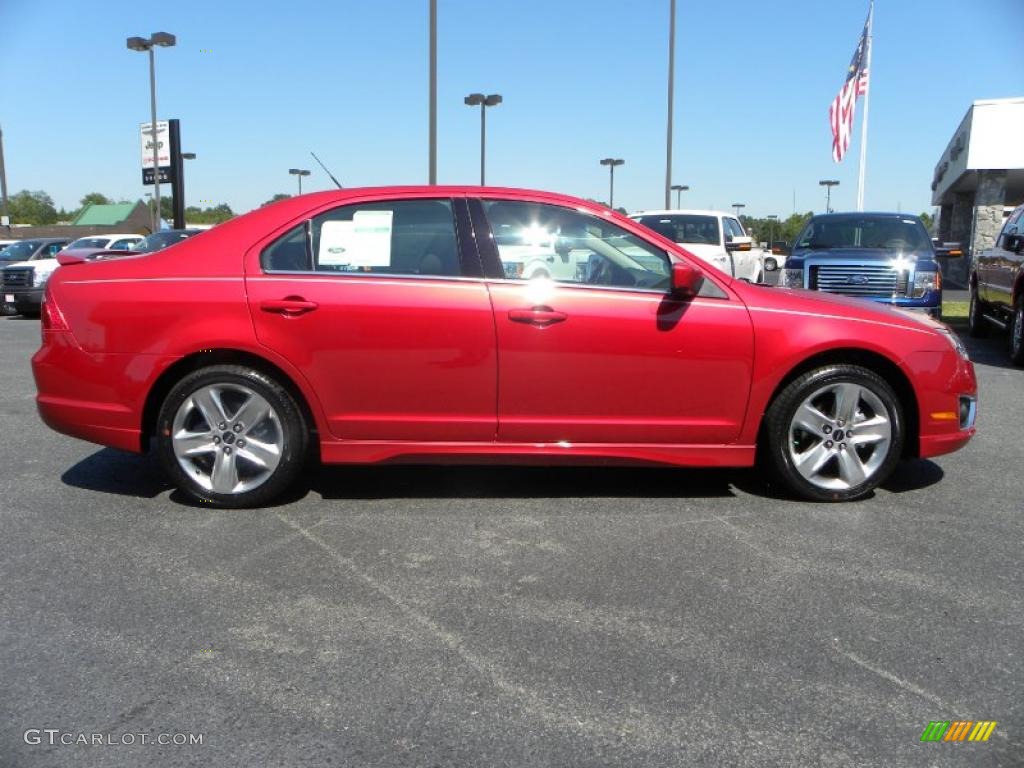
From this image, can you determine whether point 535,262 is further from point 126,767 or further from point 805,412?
point 126,767

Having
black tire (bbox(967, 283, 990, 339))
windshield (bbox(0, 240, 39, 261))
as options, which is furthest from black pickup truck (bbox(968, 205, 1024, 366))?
windshield (bbox(0, 240, 39, 261))

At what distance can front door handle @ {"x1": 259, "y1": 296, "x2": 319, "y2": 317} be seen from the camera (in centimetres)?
429

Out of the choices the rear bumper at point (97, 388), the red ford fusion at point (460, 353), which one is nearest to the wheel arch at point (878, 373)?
the red ford fusion at point (460, 353)

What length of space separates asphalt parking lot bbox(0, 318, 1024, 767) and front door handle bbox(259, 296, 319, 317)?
1.04 meters

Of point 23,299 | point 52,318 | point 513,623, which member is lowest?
→ point 513,623

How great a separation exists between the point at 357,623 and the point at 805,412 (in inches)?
103

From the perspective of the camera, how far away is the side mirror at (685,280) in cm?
425

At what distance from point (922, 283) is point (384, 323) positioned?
7.57 metres

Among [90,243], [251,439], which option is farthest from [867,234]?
[90,243]

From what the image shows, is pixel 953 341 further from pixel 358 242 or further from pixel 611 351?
pixel 358 242

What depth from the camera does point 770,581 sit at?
353cm

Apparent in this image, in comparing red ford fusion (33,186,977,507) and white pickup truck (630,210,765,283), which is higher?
white pickup truck (630,210,765,283)

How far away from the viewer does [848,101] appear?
22.9m

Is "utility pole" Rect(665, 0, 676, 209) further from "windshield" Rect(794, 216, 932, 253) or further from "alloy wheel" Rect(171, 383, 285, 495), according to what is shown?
"alloy wheel" Rect(171, 383, 285, 495)
